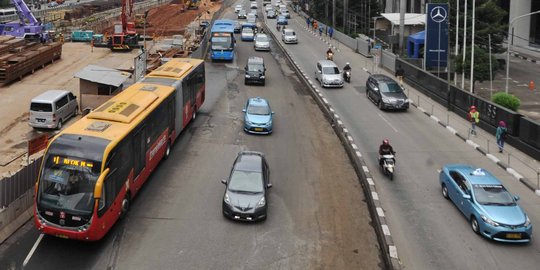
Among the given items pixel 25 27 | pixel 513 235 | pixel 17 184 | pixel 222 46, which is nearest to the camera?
pixel 513 235

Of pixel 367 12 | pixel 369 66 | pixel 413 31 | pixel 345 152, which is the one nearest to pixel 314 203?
pixel 345 152

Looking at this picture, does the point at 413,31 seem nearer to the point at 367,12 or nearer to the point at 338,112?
the point at 367,12

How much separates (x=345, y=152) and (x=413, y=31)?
43.0 m

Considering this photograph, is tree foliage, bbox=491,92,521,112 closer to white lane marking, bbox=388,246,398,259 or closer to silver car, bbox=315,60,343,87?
silver car, bbox=315,60,343,87

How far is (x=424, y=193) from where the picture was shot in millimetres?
22656

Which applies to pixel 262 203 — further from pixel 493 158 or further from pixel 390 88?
pixel 390 88

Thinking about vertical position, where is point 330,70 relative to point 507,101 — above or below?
above

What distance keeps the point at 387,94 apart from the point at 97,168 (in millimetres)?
24062

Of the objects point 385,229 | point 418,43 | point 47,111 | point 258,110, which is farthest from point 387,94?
point 47,111

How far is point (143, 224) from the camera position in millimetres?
19016

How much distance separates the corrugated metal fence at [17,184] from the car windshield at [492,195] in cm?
1536

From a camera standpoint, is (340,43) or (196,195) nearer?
(196,195)

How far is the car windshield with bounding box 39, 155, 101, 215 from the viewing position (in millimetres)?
16469

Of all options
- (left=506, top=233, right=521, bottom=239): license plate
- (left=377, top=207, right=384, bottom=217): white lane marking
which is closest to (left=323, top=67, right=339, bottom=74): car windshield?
(left=377, top=207, right=384, bottom=217): white lane marking
